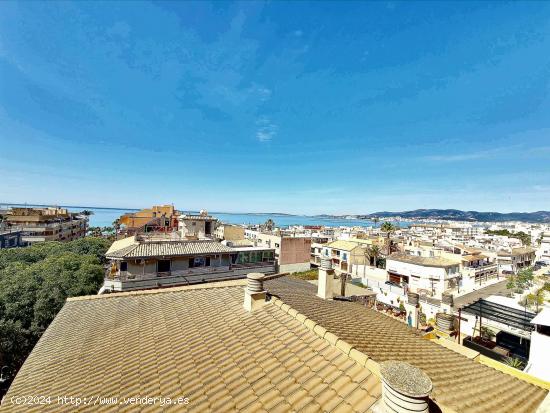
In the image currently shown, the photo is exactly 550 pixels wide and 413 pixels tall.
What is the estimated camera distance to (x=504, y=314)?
11.2 metres

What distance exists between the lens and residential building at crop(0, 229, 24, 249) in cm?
5153

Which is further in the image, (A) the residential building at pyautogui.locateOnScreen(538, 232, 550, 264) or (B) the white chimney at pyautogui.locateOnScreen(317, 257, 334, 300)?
(A) the residential building at pyautogui.locateOnScreen(538, 232, 550, 264)

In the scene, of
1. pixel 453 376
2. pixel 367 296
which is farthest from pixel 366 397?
pixel 367 296

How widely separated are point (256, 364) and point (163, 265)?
20.1 metres

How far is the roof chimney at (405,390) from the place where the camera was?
2.66 m

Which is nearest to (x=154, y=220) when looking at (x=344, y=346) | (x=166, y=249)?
(x=166, y=249)

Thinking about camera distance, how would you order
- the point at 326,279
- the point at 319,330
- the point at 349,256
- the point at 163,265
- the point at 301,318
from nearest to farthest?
the point at 319,330 → the point at 301,318 → the point at 326,279 → the point at 163,265 → the point at 349,256

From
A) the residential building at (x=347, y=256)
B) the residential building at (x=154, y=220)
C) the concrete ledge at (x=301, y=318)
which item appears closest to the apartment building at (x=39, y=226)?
the residential building at (x=154, y=220)

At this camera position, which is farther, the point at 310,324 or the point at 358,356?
the point at 310,324

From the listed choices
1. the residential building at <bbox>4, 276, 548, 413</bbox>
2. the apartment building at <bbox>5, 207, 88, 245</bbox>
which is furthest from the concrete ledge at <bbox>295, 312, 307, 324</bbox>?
the apartment building at <bbox>5, 207, 88, 245</bbox>

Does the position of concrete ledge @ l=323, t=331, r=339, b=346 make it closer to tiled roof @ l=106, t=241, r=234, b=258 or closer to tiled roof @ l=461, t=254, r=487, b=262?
tiled roof @ l=106, t=241, r=234, b=258

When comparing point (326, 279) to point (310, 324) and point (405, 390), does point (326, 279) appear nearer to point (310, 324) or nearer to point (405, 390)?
point (310, 324)

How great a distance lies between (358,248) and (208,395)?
51.2 m

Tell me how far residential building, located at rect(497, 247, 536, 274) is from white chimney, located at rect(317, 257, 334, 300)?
5836 cm
